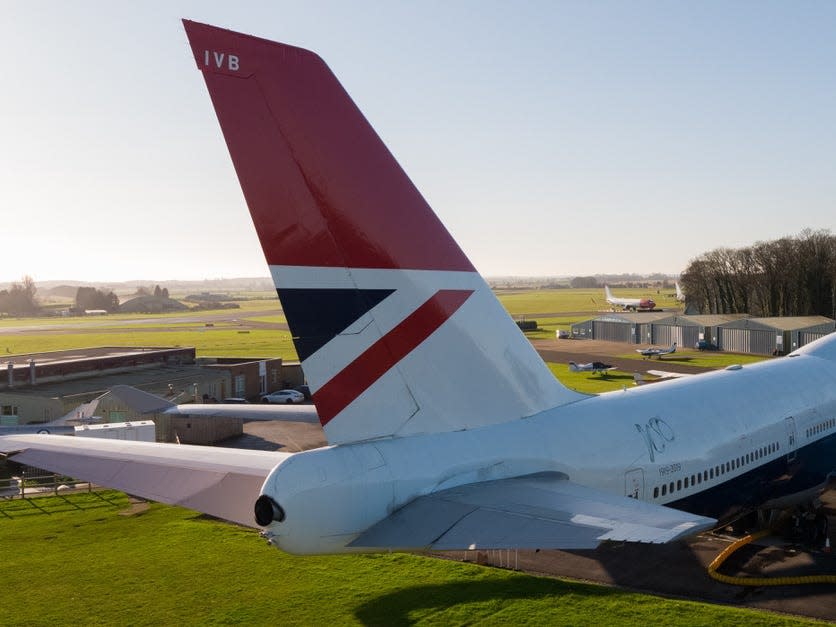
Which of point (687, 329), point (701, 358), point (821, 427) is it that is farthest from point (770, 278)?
point (821, 427)

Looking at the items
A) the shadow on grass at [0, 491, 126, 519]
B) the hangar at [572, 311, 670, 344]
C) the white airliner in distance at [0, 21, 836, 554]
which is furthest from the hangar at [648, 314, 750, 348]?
the white airliner in distance at [0, 21, 836, 554]

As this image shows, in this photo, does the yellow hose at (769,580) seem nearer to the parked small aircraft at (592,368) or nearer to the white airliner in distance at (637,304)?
the parked small aircraft at (592,368)

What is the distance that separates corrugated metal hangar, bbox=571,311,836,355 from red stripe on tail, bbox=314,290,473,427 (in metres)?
72.7

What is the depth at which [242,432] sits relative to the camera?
142ft

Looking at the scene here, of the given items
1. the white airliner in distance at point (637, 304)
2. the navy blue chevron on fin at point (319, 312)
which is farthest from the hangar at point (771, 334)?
the navy blue chevron on fin at point (319, 312)

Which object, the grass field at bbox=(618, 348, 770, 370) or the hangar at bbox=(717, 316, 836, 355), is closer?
the grass field at bbox=(618, 348, 770, 370)

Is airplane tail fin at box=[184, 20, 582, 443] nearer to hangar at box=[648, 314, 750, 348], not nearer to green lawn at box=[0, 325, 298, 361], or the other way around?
green lawn at box=[0, 325, 298, 361]

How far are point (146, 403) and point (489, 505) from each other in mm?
14072

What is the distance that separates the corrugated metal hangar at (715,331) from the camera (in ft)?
242

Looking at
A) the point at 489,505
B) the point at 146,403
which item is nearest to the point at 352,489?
the point at 489,505

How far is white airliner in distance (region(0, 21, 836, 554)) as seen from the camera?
27.4 ft

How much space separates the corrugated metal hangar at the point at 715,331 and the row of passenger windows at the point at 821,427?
2156 inches

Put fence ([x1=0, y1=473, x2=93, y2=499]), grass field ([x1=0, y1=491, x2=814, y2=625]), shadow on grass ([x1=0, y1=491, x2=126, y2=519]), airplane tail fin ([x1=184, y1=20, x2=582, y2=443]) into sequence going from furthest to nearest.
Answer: fence ([x1=0, y1=473, x2=93, y2=499]), shadow on grass ([x1=0, y1=491, x2=126, y2=519]), grass field ([x1=0, y1=491, x2=814, y2=625]), airplane tail fin ([x1=184, y1=20, x2=582, y2=443])

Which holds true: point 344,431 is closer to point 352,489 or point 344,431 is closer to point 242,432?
point 352,489
